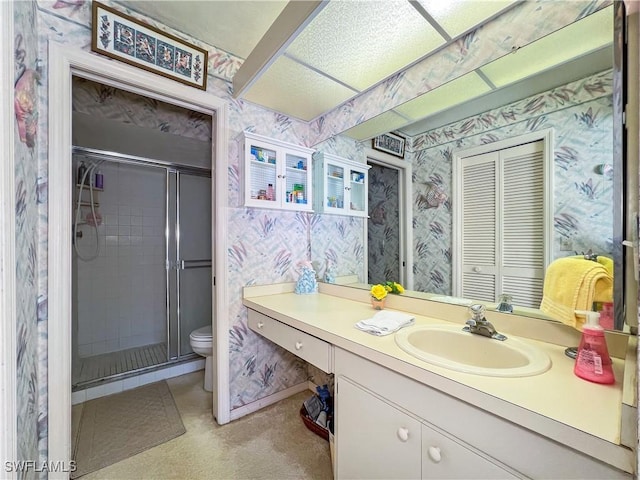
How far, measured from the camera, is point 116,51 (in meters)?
1.32

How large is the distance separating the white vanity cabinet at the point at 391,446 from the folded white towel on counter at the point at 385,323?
0.69ft

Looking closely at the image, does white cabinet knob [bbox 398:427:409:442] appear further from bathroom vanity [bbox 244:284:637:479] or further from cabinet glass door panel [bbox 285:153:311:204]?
cabinet glass door panel [bbox 285:153:311:204]

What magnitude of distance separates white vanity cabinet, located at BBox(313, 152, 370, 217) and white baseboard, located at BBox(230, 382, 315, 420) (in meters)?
1.38

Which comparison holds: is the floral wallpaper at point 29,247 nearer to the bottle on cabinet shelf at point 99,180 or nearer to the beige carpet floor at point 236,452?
the beige carpet floor at point 236,452

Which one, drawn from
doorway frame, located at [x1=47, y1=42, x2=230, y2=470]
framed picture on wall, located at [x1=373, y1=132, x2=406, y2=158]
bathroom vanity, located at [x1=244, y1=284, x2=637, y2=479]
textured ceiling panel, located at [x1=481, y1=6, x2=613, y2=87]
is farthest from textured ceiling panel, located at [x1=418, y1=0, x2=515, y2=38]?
doorway frame, located at [x1=47, y1=42, x2=230, y2=470]

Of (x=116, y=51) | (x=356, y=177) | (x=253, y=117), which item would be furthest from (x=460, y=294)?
(x=116, y=51)

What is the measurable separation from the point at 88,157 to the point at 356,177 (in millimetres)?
2323

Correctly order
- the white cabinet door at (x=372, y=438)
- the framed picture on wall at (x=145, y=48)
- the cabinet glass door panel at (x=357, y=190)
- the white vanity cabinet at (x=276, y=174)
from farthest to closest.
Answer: the cabinet glass door panel at (x=357, y=190) → the white vanity cabinet at (x=276, y=174) → the framed picture on wall at (x=145, y=48) → the white cabinet door at (x=372, y=438)

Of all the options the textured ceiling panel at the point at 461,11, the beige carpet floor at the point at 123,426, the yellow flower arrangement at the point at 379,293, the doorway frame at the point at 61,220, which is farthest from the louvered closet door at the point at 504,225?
the beige carpet floor at the point at 123,426

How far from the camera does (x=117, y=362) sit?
2342mm

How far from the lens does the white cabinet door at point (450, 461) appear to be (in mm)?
651

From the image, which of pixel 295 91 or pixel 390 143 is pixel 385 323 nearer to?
pixel 390 143

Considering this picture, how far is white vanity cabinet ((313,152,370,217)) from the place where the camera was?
5.86ft

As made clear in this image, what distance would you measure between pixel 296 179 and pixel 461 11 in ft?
4.10
